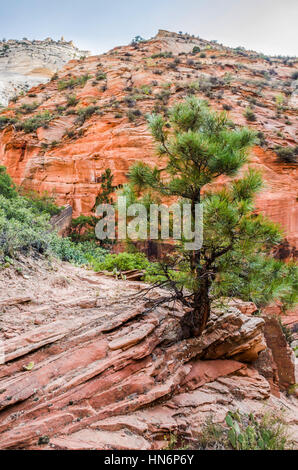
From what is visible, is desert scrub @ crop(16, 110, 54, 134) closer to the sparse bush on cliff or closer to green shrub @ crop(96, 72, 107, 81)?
green shrub @ crop(96, 72, 107, 81)

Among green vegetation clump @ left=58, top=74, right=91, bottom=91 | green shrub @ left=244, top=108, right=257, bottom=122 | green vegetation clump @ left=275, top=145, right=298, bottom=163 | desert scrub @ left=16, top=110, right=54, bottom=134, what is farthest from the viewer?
green vegetation clump @ left=58, top=74, right=91, bottom=91

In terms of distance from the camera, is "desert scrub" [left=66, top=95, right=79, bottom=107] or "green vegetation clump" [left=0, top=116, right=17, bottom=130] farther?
"desert scrub" [left=66, top=95, right=79, bottom=107]

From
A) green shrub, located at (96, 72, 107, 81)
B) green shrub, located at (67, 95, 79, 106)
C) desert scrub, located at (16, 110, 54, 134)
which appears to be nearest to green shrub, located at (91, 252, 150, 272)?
desert scrub, located at (16, 110, 54, 134)

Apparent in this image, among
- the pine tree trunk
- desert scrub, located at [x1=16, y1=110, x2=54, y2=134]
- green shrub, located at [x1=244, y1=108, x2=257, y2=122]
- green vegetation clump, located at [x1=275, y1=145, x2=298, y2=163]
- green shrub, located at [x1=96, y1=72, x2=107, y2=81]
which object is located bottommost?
the pine tree trunk

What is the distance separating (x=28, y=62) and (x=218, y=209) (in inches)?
2657

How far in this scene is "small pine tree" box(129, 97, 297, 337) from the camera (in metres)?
2.70

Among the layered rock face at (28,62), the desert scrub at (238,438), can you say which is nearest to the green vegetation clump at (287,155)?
the desert scrub at (238,438)

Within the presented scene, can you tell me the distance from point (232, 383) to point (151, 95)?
20.2m

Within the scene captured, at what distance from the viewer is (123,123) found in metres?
16.6

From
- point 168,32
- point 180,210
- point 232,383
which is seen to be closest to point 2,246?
point 180,210

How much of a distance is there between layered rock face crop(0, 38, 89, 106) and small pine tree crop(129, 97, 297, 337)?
148 feet

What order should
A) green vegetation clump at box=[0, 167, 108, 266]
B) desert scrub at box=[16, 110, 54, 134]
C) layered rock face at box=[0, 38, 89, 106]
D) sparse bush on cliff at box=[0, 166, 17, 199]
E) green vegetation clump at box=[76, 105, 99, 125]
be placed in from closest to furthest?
green vegetation clump at box=[0, 167, 108, 266] < sparse bush on cliff at box=[0, 166, 17, 199] < green vegetation clump at box=[76, 105, 99, 125] < desert scrub at box=[16, 110, 54, 134] < layered rock face at box=[0, 38, 89, 106]

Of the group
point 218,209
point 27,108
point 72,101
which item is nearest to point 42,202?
point 72,101

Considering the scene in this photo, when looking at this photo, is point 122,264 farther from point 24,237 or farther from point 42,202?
point 42,202
